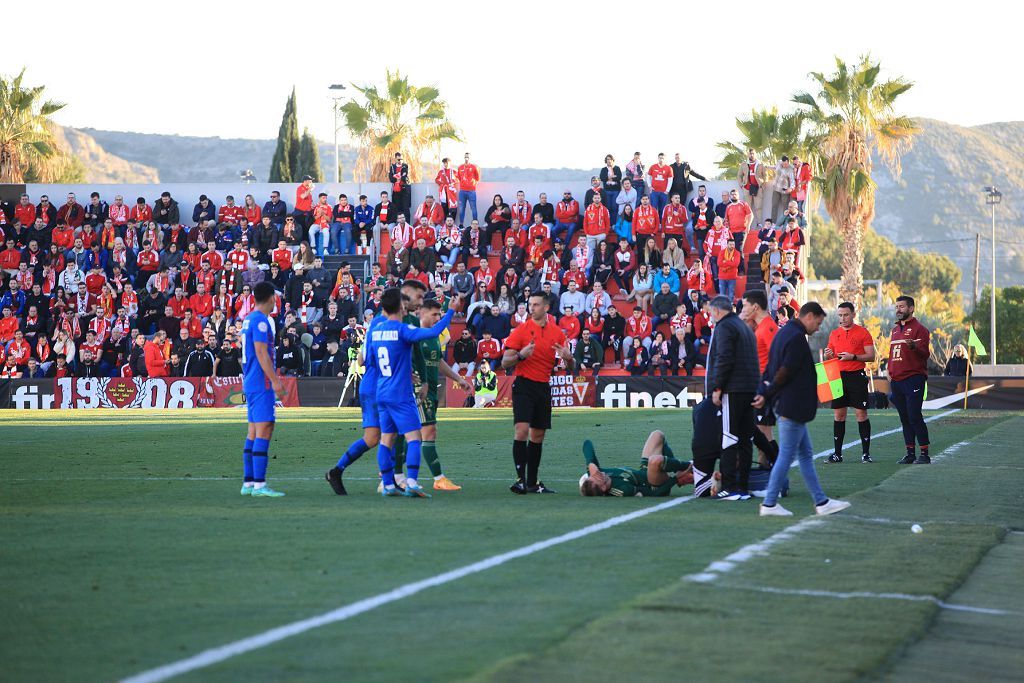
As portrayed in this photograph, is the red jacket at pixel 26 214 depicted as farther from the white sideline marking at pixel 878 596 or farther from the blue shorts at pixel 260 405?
the white sideline marking at pixel 878 596

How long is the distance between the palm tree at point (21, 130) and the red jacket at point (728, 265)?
2984 cm

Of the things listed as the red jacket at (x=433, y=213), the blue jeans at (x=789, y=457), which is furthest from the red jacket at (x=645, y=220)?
the blue jeans at (x=789, y=457)

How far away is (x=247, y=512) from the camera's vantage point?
10602 millimetres

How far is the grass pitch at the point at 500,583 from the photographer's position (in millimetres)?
5539

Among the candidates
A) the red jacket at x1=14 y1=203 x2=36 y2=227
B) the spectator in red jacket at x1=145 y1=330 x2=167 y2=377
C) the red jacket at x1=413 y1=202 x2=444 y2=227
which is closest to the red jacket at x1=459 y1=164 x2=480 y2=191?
the red jacket at x1=413 y1=202 x2=444 y2=227

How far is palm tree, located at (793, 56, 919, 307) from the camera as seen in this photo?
43.3 meters

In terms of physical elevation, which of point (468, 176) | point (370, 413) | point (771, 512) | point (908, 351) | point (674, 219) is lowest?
point (771, 512)

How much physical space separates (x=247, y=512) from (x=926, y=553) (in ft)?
17.5

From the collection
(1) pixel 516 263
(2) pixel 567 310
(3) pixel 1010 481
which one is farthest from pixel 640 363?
(3) pixel 1010 481

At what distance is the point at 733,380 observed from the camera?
11.6 m

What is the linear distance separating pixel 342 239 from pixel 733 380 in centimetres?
2795

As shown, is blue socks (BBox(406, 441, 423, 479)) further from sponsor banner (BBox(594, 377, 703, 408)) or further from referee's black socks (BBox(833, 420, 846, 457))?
sponsor banner (BBox(594, 377, 703, 408))

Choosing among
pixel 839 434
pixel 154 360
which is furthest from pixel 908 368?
pixel 154 360

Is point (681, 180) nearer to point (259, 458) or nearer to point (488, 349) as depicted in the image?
point (488, 349)
